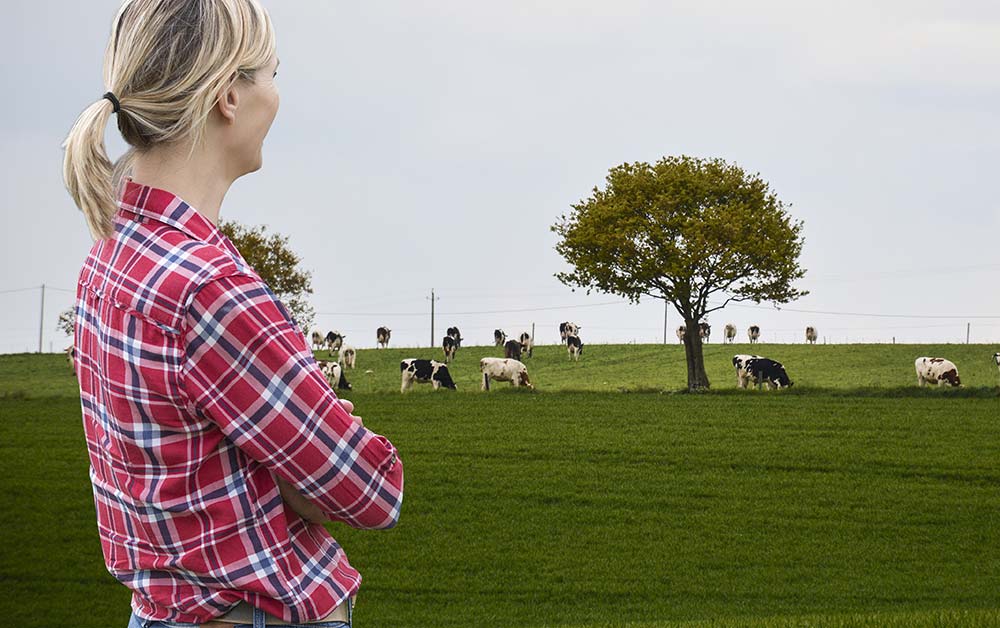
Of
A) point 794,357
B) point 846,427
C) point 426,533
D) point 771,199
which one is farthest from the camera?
point 794,357

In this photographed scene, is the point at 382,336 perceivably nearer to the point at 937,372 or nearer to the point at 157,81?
the point at 937,372

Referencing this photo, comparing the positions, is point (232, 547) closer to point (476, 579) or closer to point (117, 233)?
point (117, 233)

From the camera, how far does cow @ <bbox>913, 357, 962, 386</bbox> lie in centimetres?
4431

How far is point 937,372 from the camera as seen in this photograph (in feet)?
147

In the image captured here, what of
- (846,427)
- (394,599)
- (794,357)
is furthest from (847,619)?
(794,357)

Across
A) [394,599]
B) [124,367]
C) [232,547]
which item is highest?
[124,367]

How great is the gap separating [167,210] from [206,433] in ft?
1.39

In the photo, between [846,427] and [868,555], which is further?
[846,427]

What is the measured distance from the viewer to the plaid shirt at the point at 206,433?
6.18ft

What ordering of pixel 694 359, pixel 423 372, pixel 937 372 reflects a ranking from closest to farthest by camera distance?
pixel 423 372, pixel 937 372, pixel 694 359

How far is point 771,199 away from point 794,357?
15.9 meters

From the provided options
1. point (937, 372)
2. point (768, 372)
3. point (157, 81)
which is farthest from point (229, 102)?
point (937, 372)

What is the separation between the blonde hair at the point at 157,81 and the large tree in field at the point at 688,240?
42.8m

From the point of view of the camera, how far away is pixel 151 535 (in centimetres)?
201
